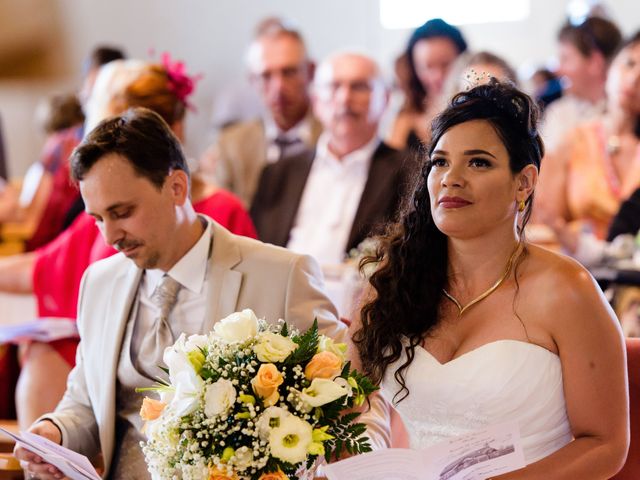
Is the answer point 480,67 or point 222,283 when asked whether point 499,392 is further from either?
point 480,67

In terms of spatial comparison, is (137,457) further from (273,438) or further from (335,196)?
(335,196)

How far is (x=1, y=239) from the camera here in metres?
6.69

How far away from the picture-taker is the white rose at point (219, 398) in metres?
1.83

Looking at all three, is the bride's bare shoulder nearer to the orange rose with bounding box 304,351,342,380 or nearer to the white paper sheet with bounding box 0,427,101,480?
the orange rose with bounding box 304,351,342,380

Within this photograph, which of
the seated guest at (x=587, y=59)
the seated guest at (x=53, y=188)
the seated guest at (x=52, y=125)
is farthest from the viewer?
the seated guest at (x=52, y=125)

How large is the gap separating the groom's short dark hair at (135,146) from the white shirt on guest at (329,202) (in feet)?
6.63

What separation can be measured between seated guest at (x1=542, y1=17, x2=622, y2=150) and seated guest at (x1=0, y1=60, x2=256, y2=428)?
8.68 ft

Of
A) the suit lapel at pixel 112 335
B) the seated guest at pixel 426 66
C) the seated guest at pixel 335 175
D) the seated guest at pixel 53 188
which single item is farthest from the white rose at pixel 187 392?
the seated guest at pixel 426 66

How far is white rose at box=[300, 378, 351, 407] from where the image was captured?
1854mm

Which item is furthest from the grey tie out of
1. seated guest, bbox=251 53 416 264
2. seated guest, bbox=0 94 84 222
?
seated guest, bbox=0 94 84 222

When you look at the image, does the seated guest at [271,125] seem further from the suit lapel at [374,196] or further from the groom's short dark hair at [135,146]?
the groom's short dark hair at [135,146]

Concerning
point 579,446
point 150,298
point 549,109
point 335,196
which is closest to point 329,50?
point 549,109

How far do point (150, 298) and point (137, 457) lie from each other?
39 cm

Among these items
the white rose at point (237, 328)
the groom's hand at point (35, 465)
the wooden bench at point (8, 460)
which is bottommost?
the wooden bench at point (8, 460)
